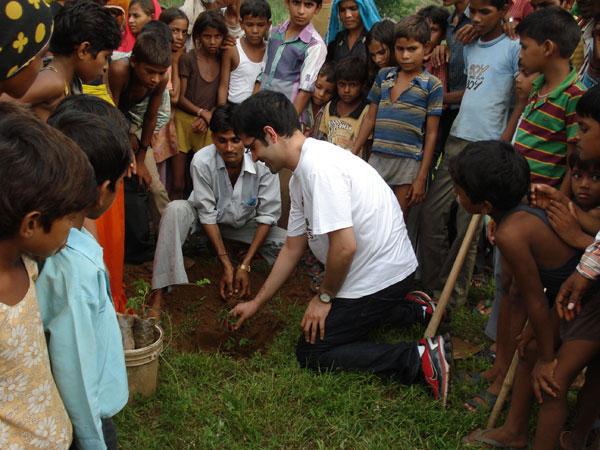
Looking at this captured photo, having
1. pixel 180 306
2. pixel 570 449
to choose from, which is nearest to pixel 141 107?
pixel 180 306

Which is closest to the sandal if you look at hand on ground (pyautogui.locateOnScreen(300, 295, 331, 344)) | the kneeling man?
hand on ground (pyautogui.locateOnScreen(300, 295, 331, 344))

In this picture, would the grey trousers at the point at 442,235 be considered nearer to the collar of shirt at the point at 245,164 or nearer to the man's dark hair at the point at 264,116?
the collar of shirt at the point at 245,164

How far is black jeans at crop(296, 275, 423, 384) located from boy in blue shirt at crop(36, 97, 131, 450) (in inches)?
57.3

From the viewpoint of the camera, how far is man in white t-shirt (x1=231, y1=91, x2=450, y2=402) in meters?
3.18

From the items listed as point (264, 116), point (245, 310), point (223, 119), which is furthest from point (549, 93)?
point (245, 310)

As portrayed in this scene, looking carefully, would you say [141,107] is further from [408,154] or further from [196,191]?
[408,154]

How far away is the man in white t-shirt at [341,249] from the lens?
318cm

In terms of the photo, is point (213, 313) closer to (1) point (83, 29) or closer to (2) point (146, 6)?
(1) point (83, 29)

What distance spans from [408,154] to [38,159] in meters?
3.13

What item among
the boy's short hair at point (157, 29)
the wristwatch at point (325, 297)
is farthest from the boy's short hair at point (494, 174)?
the boy's short hair at point (157, 29)

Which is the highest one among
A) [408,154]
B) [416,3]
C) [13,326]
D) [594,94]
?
[594,94]

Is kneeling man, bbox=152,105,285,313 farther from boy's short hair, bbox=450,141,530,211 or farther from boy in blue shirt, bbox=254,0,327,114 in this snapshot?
boy's short hair, bbox=450,141,530,211

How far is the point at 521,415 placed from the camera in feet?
9.30

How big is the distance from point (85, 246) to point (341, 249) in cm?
157
